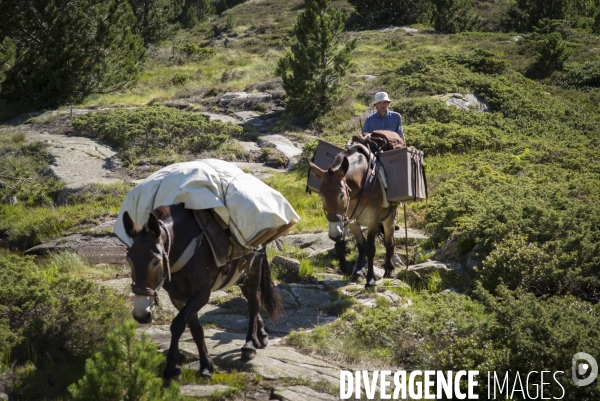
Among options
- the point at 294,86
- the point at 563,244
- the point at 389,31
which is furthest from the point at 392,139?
the point at 389,31

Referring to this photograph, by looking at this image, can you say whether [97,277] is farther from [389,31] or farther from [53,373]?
[389,31]

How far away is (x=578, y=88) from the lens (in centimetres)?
2883

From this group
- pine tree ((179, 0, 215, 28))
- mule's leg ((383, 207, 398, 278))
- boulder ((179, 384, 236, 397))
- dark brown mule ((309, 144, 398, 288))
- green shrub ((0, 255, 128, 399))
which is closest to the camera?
boulder ((179, 384, 236, 397))

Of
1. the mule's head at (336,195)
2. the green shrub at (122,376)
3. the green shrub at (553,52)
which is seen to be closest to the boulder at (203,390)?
the green shrub at (122,376)

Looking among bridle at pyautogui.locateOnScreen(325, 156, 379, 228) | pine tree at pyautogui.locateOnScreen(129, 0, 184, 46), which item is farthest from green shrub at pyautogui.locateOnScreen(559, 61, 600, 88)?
pine tree at pyautogui.locateOnScreen(129, 0, 184, 46)

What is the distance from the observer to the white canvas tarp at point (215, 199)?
22.5 feet

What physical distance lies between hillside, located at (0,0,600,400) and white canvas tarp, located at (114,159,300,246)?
1575mm

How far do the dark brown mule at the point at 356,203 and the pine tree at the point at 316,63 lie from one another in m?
11.7

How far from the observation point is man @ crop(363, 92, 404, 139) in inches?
473

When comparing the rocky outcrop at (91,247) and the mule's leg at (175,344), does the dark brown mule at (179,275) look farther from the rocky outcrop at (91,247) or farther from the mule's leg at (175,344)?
the rocky outcrop at (91,247)

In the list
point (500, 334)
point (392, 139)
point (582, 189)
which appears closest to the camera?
point (500, 334)

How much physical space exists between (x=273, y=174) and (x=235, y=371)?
11.1 meters

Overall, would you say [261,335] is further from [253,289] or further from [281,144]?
[281,144]

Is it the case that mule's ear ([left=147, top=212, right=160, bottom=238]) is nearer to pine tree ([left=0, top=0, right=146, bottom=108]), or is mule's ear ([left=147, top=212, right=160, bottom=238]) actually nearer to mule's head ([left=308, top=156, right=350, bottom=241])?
mule's head ([left=308, top=156, right=350, bottom=241])
